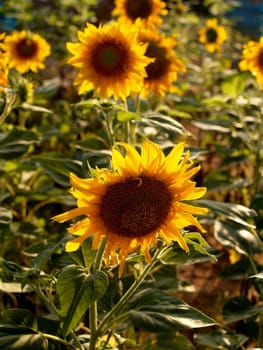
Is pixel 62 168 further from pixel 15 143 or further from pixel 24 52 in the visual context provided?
pixel 24 52

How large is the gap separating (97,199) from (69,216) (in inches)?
1.9

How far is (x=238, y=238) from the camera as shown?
1497 millimetres

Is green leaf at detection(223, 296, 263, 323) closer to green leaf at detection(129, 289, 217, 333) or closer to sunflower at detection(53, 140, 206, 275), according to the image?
green leaf at detection(129, 289, 217, 333)

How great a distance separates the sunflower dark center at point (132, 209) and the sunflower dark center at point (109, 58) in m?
0.57

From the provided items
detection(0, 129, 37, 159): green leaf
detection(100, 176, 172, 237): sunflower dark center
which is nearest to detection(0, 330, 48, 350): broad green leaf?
detection(100, 176, 172, 237): sunflower dark center

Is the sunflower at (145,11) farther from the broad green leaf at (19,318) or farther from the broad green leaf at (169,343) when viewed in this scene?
the broad green leaf at (19,318)

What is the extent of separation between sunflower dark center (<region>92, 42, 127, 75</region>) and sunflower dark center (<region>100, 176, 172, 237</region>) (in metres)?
0.57

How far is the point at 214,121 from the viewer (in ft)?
6.50

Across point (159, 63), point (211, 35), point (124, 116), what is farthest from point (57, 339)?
point (211, 35)

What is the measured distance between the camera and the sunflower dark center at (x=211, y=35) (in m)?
3.14

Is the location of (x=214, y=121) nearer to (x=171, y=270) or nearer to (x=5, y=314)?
(x=171, y=270)

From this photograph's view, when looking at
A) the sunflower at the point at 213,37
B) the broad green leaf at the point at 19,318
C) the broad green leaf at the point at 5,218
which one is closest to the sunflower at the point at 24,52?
the broad green leaf at the point at 5,218

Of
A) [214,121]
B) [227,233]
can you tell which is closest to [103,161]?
[227,233]

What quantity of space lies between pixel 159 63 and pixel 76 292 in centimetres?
92
